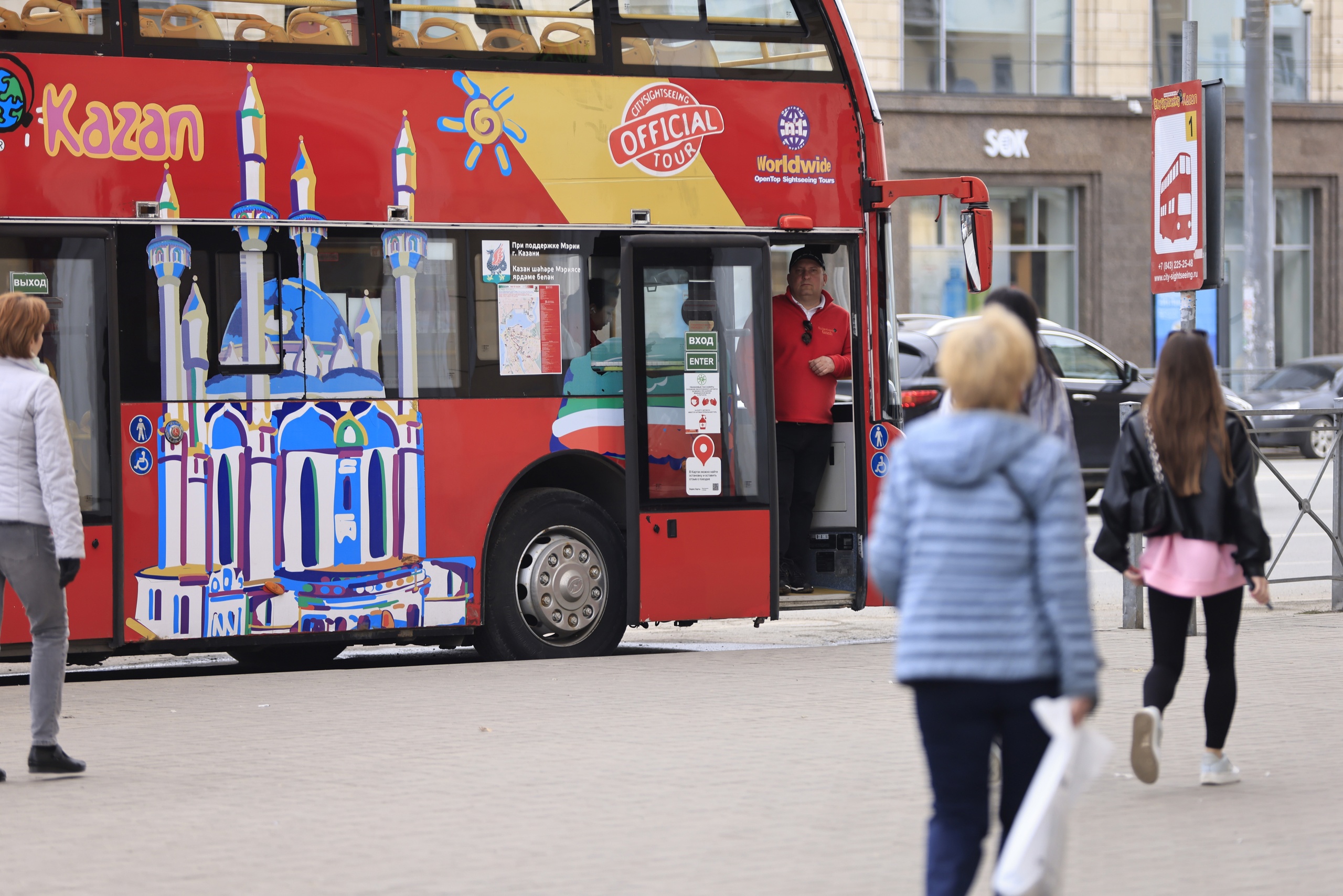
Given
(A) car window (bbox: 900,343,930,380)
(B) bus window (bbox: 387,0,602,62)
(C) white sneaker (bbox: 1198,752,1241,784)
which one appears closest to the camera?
(C) white sneaker (bbox: 1198,752,1241,784)

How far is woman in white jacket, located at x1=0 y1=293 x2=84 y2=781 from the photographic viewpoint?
6.92m

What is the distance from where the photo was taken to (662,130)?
412 inches

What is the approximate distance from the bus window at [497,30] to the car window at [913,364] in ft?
26.7

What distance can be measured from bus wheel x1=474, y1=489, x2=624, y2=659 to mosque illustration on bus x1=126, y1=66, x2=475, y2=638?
0.37 metres

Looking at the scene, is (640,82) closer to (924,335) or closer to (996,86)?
(924,335)

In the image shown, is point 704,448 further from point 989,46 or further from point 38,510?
point 989,46

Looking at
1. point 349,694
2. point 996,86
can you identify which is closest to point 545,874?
point 349,694

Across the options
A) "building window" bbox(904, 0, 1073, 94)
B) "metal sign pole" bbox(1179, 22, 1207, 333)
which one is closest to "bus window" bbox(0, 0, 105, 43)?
"metal sign pole" bbox(1179, 22, 1207, 333)

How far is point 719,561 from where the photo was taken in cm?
1038

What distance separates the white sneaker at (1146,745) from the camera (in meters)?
6.30

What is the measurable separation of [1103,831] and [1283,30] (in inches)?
1285

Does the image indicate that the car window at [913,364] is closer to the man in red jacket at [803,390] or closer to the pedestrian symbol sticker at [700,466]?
the man in red jacket at [803,390]

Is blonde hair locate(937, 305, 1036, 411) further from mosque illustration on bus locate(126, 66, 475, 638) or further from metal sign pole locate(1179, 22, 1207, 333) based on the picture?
metal sign pole locate(1179, 22, 1207, 333)

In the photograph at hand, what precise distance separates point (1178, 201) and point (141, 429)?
572 cm
